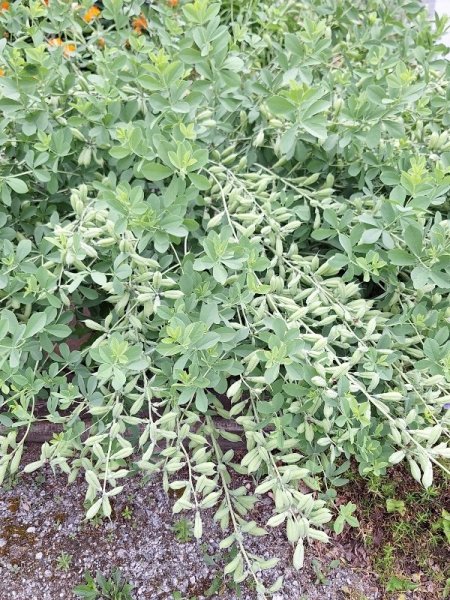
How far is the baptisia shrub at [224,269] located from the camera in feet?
4.61

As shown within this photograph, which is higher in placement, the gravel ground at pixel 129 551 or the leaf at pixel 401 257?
the leaf at pixel 401 257

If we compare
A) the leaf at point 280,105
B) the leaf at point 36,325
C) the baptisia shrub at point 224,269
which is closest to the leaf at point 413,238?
the baptisia shrub at point 224,269

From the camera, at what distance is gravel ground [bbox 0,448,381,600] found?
72.8 inches

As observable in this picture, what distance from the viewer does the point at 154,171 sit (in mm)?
1510

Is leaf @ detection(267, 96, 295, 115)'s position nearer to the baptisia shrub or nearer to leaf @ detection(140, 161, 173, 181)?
the baptisia shrub

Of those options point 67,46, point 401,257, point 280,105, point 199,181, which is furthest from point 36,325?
point 67,46

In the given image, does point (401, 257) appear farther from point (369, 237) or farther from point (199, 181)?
point (199, 181)

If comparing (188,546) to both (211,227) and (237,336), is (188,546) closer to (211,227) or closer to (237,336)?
(237,336)

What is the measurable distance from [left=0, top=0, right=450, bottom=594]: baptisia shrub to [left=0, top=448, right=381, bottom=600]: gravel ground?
185 millimetres

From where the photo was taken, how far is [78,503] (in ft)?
6.61

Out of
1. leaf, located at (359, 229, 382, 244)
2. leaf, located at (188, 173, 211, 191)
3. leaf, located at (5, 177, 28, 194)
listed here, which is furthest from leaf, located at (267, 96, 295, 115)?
leaf, located at (5, 177, 28, 194)

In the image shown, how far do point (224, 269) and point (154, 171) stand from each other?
0.35 meters

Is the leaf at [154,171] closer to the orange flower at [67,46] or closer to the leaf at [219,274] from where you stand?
the leaf at [219,274]

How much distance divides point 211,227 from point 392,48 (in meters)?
1.26
